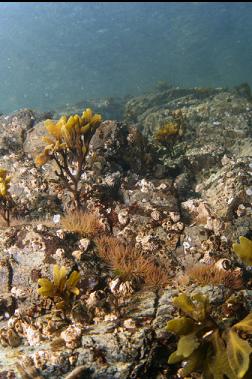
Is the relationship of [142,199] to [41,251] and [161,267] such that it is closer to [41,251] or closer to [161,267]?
[161,267]

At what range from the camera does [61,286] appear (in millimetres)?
3605

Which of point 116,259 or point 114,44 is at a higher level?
point 114,44

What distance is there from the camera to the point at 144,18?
5022 cm

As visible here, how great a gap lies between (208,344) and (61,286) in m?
1.62

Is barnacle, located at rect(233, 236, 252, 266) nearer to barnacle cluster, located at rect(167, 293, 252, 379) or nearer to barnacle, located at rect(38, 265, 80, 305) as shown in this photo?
barnacle cluster, located at rect(167, 293, 252, 379)

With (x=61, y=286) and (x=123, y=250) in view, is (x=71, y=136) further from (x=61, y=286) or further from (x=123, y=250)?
(x=61, y=286)

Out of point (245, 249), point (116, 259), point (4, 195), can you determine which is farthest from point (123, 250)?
point (4, 195)

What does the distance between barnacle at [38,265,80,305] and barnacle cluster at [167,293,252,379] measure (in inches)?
46.8

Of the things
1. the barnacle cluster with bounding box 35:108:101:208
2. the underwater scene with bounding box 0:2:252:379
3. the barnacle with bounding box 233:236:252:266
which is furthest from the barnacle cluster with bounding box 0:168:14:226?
the barnacle with bounding box 233:236:252:266

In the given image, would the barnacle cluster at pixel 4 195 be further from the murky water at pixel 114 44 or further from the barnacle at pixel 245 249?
the murky water at pixel 114 44

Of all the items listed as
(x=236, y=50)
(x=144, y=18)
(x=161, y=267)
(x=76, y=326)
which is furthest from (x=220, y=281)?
(x=236, y=50)

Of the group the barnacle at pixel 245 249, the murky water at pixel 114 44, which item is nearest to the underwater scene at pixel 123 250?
the barnacle at pixel 245 249

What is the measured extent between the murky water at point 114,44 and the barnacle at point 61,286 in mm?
43082

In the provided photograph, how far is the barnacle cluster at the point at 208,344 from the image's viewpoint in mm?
2777
